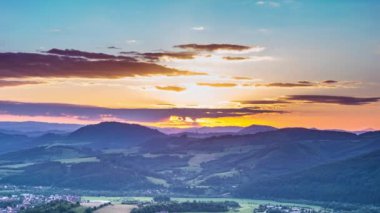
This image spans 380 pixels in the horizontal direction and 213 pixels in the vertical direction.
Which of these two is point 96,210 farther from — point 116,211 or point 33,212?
point 33,212

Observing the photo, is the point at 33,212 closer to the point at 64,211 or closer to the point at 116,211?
the point at 64,211

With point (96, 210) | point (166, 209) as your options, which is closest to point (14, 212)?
point (96, 210)

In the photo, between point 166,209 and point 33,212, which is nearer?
point 33,212

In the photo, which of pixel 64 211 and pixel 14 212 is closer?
pixel 64 211

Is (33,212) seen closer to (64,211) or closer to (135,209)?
(64,211)

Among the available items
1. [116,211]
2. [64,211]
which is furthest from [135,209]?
[64,211]

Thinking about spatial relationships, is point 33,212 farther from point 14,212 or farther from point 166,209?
point 166,209
